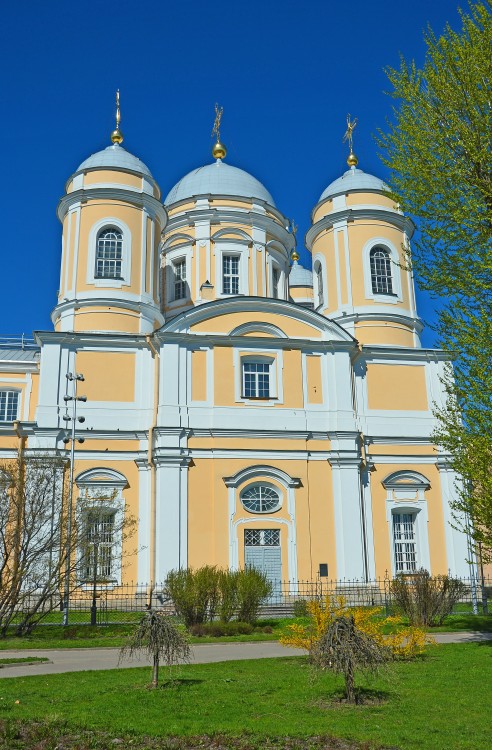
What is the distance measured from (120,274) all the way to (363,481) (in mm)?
11816

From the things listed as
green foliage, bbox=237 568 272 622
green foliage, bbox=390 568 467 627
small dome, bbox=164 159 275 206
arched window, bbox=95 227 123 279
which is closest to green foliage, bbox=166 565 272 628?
green foliage, bbox=237 568 272 622

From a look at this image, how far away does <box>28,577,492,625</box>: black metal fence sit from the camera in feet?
72.5

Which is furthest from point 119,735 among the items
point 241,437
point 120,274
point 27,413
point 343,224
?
point 343,224

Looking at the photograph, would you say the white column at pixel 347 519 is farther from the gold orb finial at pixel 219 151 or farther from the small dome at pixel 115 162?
the gold orb finial at pixel 219 151

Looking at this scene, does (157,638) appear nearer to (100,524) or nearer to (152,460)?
(100,524)

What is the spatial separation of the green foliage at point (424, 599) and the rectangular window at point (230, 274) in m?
16.3

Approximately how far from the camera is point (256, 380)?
27.0 m

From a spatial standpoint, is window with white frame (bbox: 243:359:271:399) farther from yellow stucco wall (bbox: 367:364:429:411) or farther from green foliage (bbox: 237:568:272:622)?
green foliage (bbox: 237:568:272:622)

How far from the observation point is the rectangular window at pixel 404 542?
86.8ft

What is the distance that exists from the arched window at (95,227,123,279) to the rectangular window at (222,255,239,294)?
534cm

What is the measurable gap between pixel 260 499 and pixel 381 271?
1144 centimetres

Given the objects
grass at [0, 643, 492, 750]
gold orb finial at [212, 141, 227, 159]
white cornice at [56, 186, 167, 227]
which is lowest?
grass at [0, 643, 492, 750]

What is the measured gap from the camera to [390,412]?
2809 cm

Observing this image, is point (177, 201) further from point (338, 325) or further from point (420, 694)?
point (420, 694)
